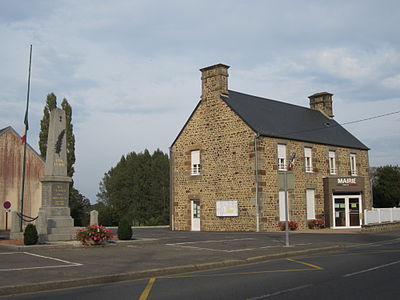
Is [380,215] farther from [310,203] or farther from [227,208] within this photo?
[227,208]

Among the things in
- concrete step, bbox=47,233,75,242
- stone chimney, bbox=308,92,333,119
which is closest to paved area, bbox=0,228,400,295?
concrete step, bbox=47,233,75,242

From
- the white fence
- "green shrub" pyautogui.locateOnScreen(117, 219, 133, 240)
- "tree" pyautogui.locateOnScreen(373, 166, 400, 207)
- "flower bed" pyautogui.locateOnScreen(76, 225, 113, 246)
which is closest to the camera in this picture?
"flower bed" pyautogui.locateOnScreen(76, 225, 113, 246)

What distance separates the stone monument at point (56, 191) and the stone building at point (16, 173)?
1783cm

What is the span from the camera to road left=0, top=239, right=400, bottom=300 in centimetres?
759

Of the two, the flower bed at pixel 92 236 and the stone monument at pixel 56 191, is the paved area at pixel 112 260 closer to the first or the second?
the flower bed at pixel 92 236

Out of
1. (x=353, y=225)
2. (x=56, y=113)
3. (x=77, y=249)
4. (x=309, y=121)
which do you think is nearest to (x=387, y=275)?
(x=77, y=249)

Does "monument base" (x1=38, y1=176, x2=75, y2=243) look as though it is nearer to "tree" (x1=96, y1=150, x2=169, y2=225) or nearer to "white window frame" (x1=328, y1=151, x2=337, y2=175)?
"white window frame" (x1=328, y1=151, x2=337, y2=175)

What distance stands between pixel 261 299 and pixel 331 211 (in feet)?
79.3

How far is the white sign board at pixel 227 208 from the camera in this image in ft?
90.2

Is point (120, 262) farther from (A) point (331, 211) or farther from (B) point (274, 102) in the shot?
(B) point (274, 102)

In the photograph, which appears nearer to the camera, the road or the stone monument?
the road

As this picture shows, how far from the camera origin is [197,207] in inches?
1187

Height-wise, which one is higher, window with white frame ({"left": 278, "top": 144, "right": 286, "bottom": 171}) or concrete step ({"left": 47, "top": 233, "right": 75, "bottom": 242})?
window with white frame ({"left": 278, "top": 144, "right": 286, "bottom": 171})

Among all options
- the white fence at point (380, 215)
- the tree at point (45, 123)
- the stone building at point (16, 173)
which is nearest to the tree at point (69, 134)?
the tree at point (45, 123)
